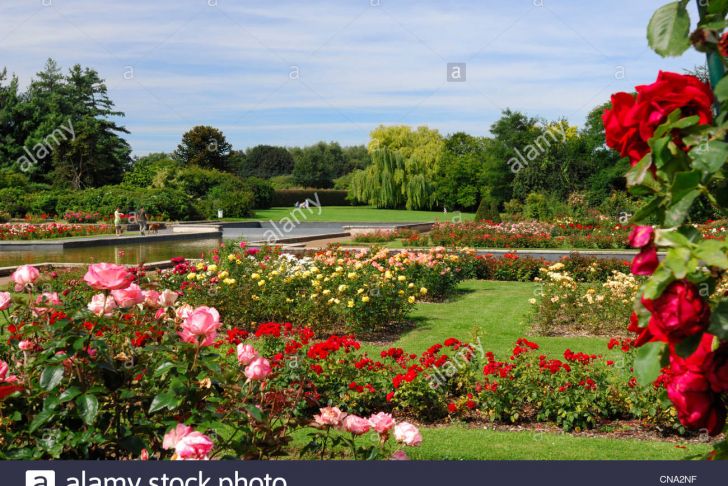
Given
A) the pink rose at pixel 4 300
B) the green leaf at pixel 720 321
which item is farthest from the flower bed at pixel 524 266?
the green leaf at pixel 720 321

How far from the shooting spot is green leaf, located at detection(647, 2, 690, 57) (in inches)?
44.4

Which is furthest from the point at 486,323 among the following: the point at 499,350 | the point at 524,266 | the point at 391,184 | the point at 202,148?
the point at 202,148

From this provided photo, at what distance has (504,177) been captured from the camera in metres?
42.1

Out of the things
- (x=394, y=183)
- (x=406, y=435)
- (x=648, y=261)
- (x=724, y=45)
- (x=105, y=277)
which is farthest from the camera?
(x=394, y=183)

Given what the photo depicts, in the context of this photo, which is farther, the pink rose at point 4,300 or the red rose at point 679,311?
the pink rose at point 4,300

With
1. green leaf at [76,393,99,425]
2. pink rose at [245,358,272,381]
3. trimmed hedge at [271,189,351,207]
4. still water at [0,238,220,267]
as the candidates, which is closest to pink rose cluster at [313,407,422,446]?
pink rose at [245,358,272,381]

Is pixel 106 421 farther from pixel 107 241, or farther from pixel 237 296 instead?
pixel 107 241

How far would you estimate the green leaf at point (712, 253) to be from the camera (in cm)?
100

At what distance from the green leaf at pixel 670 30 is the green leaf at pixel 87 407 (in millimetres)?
1866

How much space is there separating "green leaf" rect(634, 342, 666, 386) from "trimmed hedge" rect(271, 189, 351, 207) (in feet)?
156

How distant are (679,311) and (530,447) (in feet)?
13.0

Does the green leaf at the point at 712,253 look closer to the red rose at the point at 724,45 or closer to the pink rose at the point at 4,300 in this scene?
the red rose at the point at 724,45

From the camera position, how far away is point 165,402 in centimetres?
221

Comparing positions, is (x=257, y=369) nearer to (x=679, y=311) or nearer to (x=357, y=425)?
(x=357, y=425)
